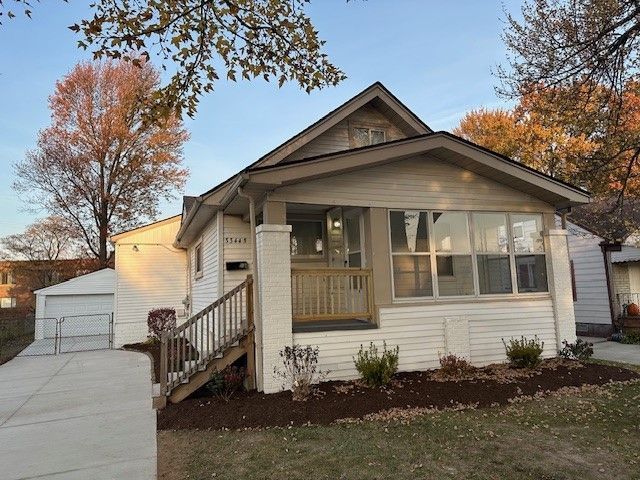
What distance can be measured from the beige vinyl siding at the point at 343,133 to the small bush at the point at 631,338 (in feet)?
27.8

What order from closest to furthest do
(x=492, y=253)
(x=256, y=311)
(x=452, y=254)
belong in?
(x=256, y=311) → (x=452, y=254) → (x=492, y=253)

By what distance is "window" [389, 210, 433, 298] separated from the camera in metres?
7.42

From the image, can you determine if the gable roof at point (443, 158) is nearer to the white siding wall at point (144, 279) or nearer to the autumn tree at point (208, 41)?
the autumn tree at point (208, 41)

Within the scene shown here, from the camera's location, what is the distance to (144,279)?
14852mm

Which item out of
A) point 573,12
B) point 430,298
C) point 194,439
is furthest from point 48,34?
point 573,12

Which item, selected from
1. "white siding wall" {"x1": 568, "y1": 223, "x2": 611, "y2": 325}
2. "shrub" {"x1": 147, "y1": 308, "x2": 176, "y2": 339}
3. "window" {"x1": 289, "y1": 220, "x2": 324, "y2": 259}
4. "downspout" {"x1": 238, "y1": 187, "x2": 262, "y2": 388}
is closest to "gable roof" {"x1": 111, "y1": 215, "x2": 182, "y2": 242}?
"shrub" {"x1": 147, "y1": 308, "x2": 176, "y2": 339}

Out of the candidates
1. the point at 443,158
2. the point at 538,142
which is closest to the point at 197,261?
the point at 443,158

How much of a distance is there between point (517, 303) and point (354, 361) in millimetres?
3656

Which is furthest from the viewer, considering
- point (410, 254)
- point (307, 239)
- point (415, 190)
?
point (307, 239)

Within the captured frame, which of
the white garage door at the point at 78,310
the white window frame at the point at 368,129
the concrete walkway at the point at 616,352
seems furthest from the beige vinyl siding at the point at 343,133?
the white garage door at the point at 78,310

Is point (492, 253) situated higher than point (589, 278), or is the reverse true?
point (492, 253)

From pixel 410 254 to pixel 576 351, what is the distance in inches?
148

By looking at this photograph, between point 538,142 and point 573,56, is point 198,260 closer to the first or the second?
point 573,56

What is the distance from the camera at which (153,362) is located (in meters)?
10.2
